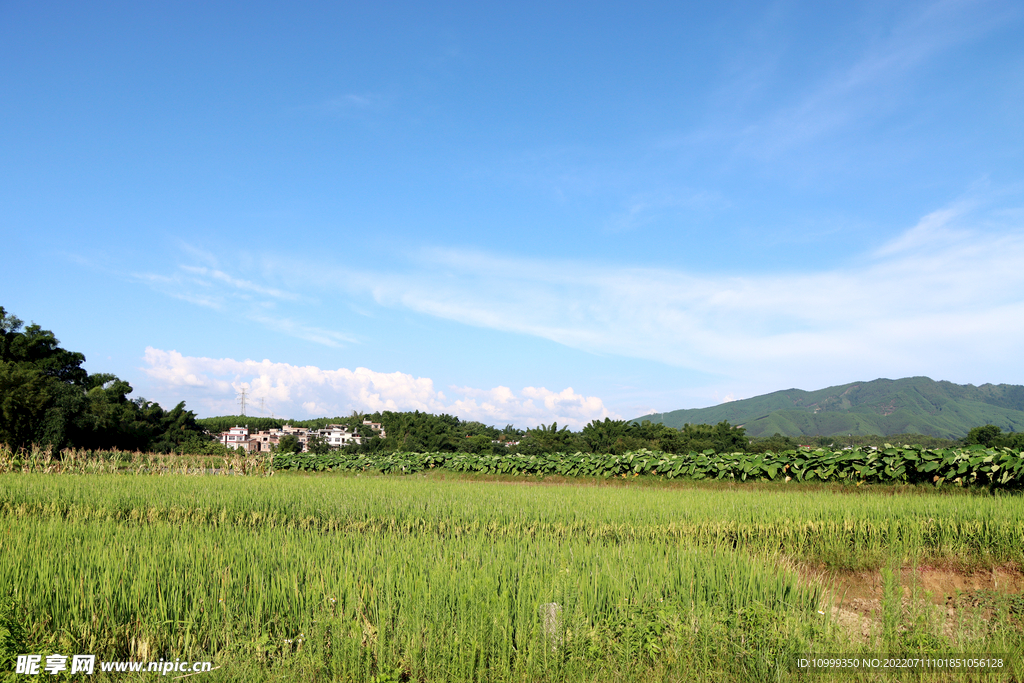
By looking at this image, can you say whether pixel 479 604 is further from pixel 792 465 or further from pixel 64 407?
pixel 64 407

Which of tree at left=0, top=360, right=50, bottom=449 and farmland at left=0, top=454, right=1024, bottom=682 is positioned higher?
tree at left=0, top=360, right=50, bottom=449

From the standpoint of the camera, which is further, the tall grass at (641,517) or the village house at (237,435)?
the village house at (237,435)

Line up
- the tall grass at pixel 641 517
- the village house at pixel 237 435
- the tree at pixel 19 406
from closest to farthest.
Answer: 1. the tall grass at pixel 641 517
2. the tree at pixel 19 406
3. the village house at pixel 237 435

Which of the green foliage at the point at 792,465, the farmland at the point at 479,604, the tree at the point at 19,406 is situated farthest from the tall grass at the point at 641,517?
the tree at the point at 19,406

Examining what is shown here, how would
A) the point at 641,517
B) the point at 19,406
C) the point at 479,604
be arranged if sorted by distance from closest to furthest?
the point at 479,604
the point at 641,517
the point at 19,406

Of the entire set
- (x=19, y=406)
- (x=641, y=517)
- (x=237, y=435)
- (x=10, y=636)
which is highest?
(x=19, y=406)

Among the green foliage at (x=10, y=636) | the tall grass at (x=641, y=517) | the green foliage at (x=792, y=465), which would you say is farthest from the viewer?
the green foliage at (x=792, y=465)

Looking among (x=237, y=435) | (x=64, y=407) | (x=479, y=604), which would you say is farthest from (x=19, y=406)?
(x=237, y=435)

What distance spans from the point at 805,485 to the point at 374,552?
1481 centimetres

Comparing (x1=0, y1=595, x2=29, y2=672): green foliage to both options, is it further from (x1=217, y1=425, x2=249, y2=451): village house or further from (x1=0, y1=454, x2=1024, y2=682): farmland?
(x1=217, y1=425, x2=249, y2=451): village house

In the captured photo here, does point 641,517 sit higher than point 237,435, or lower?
higher

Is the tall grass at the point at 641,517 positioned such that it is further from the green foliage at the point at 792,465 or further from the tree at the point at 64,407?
the tree at the point at 64,407

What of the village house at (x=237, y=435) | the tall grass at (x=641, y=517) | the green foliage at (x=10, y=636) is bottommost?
the village house at (x=237, y=435)

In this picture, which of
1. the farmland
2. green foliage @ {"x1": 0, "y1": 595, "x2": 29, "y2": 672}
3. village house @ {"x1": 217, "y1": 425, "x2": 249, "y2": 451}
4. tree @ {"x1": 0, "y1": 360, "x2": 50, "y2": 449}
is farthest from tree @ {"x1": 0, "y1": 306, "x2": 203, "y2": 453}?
green foliage @ {"x1": 0, "y1": 595, "x2": 29, "y2": 672}
